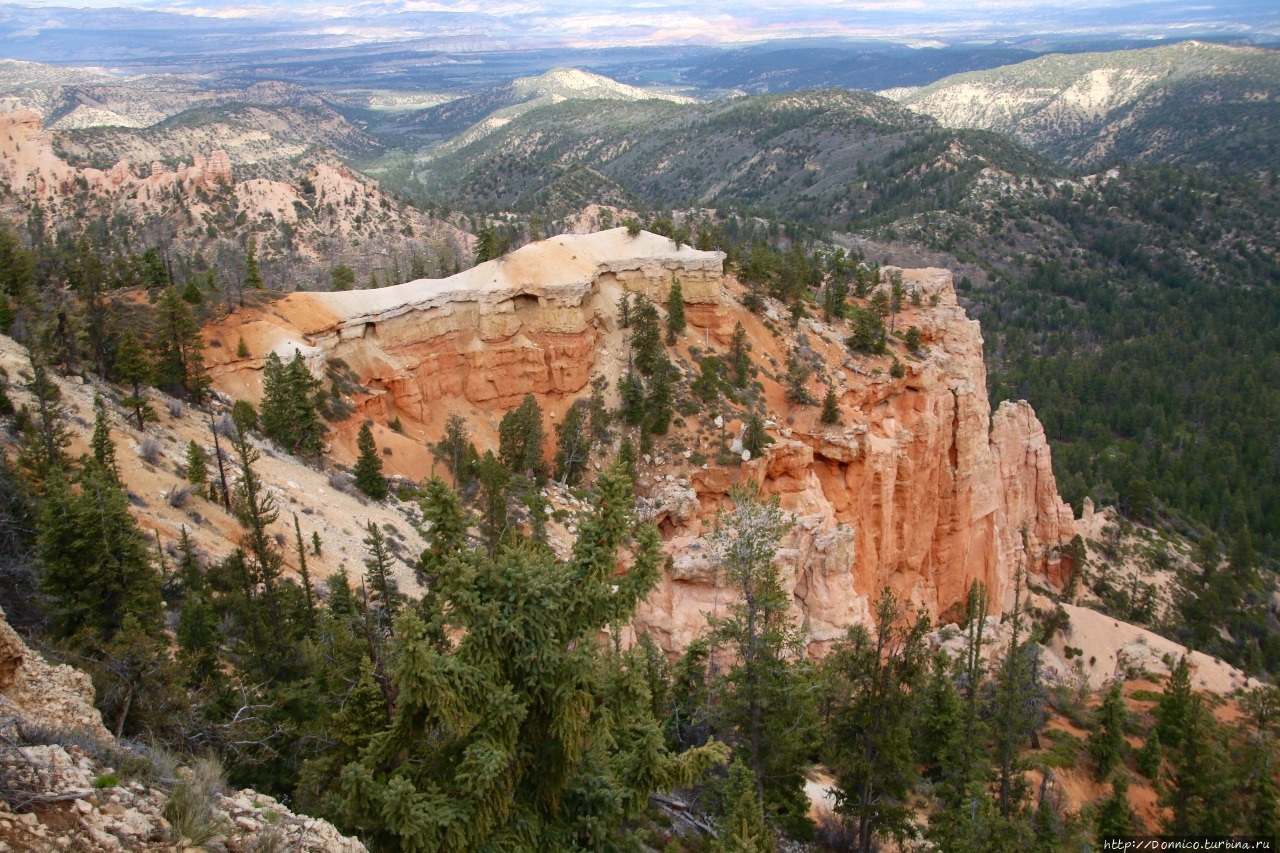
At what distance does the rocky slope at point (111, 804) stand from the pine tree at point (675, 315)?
40.1 metres

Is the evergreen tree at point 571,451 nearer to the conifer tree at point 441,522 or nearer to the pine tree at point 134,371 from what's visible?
the pine tree at point 134,371

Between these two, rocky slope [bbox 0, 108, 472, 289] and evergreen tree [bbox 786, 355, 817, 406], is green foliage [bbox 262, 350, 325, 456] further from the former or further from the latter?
rocky slope [bbox 0, 108, 472, 289]

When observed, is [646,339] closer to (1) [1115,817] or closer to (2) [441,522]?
(1) [1115,817]

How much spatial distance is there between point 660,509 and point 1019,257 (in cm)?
14298

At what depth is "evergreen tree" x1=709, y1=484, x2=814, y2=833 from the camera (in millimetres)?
18938

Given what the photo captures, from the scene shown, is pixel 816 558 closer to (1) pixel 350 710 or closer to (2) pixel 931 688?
(2) pixel 931 688

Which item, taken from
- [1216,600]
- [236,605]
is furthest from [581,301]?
[1216,600]

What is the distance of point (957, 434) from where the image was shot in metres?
50.3

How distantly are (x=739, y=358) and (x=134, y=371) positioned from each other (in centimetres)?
2914

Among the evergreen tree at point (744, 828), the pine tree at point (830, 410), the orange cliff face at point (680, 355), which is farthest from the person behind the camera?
the pine tree at point (830, 410)

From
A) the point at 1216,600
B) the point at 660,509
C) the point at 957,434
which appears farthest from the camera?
the point at 1216,600

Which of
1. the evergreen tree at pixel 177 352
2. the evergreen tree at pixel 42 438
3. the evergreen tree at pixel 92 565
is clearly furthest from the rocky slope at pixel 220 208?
the evergreen tree at pixel 92 565

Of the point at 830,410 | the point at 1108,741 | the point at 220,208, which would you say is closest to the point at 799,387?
the point at 830,410

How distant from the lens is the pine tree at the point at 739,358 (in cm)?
4662
